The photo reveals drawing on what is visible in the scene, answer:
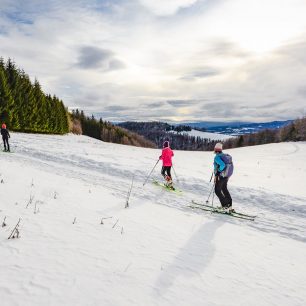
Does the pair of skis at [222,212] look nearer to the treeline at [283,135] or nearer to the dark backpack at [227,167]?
the dark backpack at [227,167]

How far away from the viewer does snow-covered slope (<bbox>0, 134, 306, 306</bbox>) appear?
4.62 meters

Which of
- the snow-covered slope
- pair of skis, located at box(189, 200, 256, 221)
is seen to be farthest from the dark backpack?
the snow-covered slope

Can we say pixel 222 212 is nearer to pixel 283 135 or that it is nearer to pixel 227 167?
pixel 227 167

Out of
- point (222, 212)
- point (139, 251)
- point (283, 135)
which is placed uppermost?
point (283, 135)

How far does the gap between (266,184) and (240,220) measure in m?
8.84

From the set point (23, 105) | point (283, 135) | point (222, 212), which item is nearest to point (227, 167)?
point (222, 212)

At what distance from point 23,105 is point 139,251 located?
2033 inches

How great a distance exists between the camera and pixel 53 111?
63875 millimetres

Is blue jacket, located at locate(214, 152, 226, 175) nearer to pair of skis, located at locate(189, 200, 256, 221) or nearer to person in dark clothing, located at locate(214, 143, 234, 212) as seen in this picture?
person in dark clothing, located at locate(214, 143, 234, 212)

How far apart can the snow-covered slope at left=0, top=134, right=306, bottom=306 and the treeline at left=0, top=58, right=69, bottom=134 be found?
38.4 meters

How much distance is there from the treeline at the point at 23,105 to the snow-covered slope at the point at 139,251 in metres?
38.4

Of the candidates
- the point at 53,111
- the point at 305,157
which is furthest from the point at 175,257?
the point at 53,111

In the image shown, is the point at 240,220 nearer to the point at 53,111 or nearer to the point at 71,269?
the point at 71,269

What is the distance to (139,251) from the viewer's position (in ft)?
20.8
